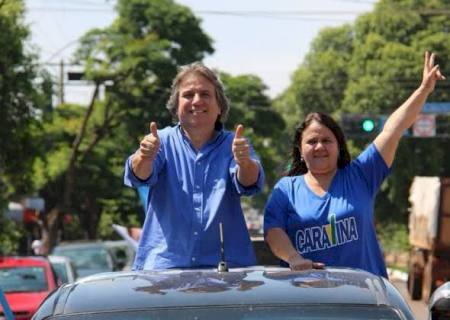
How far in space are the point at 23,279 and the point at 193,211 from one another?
14.0 m

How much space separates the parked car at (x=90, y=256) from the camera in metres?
30.9

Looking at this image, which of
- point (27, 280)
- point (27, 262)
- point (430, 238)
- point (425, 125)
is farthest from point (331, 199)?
point (425, 125)

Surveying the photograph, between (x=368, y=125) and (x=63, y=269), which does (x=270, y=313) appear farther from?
(x=368, y=125)

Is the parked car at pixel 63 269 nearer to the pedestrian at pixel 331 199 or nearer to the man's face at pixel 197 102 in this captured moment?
the pedestrian at pixel 331 199

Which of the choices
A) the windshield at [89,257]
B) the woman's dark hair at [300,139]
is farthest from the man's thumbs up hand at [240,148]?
the windshield at [89,257]

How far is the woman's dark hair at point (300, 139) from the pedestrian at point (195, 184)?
474mm

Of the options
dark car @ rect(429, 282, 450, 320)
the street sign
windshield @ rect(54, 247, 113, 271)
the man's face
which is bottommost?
windshield @ rect(54, 247, 113, 271)

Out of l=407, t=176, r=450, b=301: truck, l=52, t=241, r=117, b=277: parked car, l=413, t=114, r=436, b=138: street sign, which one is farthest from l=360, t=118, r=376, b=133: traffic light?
l=413, t=114, r=436, b=138: street sign

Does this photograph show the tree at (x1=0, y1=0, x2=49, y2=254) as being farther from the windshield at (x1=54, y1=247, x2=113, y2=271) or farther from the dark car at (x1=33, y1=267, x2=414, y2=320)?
the dark car at (x1=33, y1=267, x2=414, y2=320)

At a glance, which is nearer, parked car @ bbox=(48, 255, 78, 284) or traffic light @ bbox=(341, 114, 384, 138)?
parked car @ bbox=(48, 255, 78, 284)

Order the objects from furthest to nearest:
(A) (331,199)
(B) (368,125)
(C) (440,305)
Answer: (B) (368,125) < (A) (331,199) < (C) (440,305)

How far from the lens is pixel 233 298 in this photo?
13.0 ft

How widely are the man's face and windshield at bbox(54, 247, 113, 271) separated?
24.7 metres

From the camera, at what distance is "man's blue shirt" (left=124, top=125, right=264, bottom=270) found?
5.57 meters
